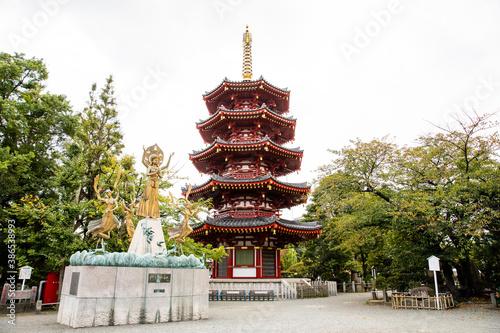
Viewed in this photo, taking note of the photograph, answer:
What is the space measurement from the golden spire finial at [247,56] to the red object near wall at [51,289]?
1765cm

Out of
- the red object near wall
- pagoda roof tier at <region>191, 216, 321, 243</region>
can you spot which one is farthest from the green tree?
pagoda roof tier at <region>191, 216, 321, 243</region>

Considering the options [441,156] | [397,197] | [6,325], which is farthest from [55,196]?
[441,156]

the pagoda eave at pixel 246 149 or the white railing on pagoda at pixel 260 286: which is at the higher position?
the pagoda eave at pixel 246 149

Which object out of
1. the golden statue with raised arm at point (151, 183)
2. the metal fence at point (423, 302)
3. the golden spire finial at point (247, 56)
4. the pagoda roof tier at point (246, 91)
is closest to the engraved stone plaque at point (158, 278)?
the golden statue with raised arm at point (151, 183)

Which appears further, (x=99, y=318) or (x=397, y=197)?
(x=397, y=197)

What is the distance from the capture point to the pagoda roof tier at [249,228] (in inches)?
679

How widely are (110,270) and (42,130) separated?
50.9 feet

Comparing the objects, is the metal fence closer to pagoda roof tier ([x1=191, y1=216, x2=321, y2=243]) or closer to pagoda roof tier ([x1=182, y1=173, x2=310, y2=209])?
pagoda roof tier ([x1=191, y1=216, x2=321, y2=243])

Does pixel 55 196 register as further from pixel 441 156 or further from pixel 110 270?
pixel 441 156

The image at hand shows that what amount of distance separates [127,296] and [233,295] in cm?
1010

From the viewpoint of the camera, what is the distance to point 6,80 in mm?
18500

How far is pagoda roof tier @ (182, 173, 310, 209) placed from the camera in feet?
59.8

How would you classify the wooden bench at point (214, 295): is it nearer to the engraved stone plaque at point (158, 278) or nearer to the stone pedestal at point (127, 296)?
the stone pedestal at point (127, 296)

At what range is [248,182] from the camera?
717 inches
